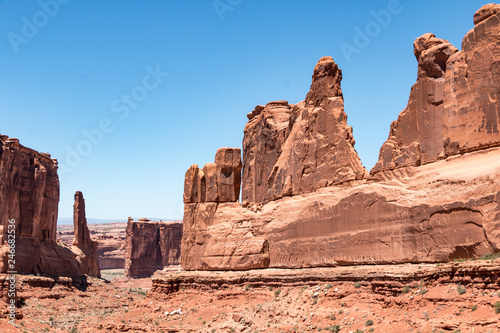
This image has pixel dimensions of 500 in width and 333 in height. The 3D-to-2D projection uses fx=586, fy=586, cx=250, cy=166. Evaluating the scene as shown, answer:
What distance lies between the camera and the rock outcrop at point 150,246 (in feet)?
313

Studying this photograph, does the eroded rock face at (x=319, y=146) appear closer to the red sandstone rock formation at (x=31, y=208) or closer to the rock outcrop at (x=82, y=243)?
the red sandstone rock formation at (x=31, y=208)

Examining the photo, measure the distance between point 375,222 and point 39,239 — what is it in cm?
4787

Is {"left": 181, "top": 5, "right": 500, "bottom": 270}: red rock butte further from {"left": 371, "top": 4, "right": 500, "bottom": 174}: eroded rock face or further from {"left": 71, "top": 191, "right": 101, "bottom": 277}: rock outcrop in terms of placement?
{"left": 71, "top": 191, "right": 101, "bottom": 277}: rock outcrop

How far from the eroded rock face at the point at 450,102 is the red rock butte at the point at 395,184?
37mm

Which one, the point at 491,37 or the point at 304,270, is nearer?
the point at 491,37

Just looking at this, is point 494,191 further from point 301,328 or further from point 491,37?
point 301,328

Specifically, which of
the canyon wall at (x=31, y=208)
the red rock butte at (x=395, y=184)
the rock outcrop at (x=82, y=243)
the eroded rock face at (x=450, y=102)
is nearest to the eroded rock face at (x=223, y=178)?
the red rock butte at (x=395, y=184)

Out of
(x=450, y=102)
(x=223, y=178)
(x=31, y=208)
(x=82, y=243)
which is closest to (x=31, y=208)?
(x=31, y=208)

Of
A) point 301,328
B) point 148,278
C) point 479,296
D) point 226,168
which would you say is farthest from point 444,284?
point 148,278

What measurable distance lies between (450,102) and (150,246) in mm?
81850

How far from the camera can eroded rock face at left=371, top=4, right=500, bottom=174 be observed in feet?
62.4

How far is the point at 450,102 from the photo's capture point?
2016 cm

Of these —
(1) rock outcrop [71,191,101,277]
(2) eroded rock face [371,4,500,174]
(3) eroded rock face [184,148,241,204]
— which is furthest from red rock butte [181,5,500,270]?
(1) rock outcrop [71,191,101,277]

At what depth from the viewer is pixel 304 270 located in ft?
83.5
